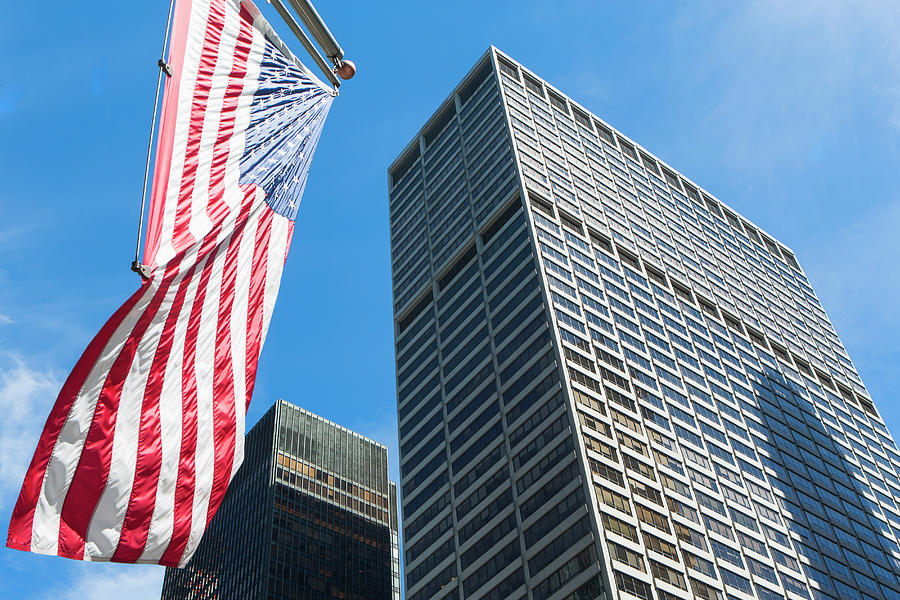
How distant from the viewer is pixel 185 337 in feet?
56.5

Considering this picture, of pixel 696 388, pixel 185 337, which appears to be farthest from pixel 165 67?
pixel 696 388

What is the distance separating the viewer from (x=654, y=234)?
137875mm

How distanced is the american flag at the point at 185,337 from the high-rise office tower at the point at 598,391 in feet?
198

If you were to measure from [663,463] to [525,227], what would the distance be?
A: 34.7 metres

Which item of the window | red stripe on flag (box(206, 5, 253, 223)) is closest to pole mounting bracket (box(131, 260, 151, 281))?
red stripe on flag (box(206, 5, 253, 223))

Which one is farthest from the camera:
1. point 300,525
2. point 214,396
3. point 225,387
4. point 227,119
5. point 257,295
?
point 300,525

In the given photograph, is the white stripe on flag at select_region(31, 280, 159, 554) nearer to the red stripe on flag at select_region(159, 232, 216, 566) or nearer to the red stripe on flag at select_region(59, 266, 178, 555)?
the red stripe on flag at select_region(59, 266, 178, 555)

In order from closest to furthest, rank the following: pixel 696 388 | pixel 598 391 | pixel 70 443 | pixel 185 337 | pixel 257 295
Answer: pixel 70 443, pixel 185 337, pixel 257 295, pixel 598 391, pixel 696 388

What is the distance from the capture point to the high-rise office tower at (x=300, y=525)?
456 feet

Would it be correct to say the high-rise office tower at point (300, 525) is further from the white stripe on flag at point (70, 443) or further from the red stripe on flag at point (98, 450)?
the white stripe on flag at point (70, 443)

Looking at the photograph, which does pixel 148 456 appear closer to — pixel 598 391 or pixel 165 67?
pixel 165 67

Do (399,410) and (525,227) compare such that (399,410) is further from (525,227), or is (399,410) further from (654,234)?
(654,234)

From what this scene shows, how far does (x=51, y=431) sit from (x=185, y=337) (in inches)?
126

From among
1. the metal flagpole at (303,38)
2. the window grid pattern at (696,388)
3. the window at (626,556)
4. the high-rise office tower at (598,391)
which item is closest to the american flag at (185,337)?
the metal flagpole at (303,38)
